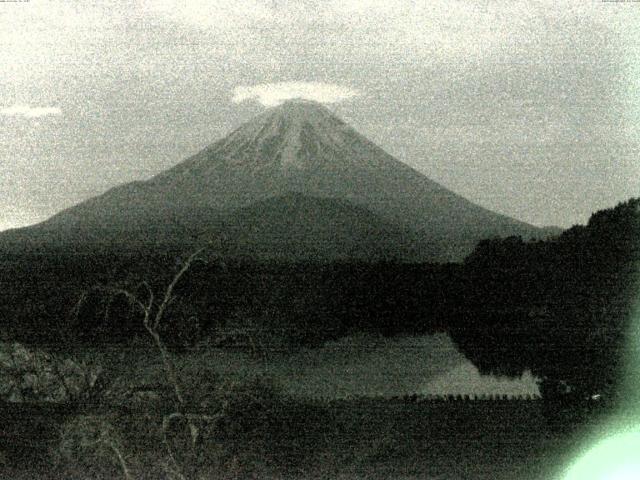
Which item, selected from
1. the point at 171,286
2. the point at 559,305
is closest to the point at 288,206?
the point at 171,286

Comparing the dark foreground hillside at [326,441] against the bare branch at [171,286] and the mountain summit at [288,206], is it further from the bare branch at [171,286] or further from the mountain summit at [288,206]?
the mountain summit at [288,206]

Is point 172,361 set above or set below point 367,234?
below

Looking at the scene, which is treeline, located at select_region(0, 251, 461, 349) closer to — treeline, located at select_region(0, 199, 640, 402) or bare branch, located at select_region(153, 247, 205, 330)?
treeline, located at select_region(0, 199, 640, 402)

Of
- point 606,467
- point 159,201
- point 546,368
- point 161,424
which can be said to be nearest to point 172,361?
point 161,424

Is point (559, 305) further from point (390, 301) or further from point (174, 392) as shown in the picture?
point (174, 392)

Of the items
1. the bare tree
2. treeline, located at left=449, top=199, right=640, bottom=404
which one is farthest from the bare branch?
treeline, located at left=449, top=199, right=640, bottom=404

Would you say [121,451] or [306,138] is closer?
[121,451]

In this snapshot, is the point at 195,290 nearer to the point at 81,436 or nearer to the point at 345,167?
the point at 81,436

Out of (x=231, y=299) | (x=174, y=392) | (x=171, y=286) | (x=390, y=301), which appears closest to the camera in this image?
(x=171, y=286)
